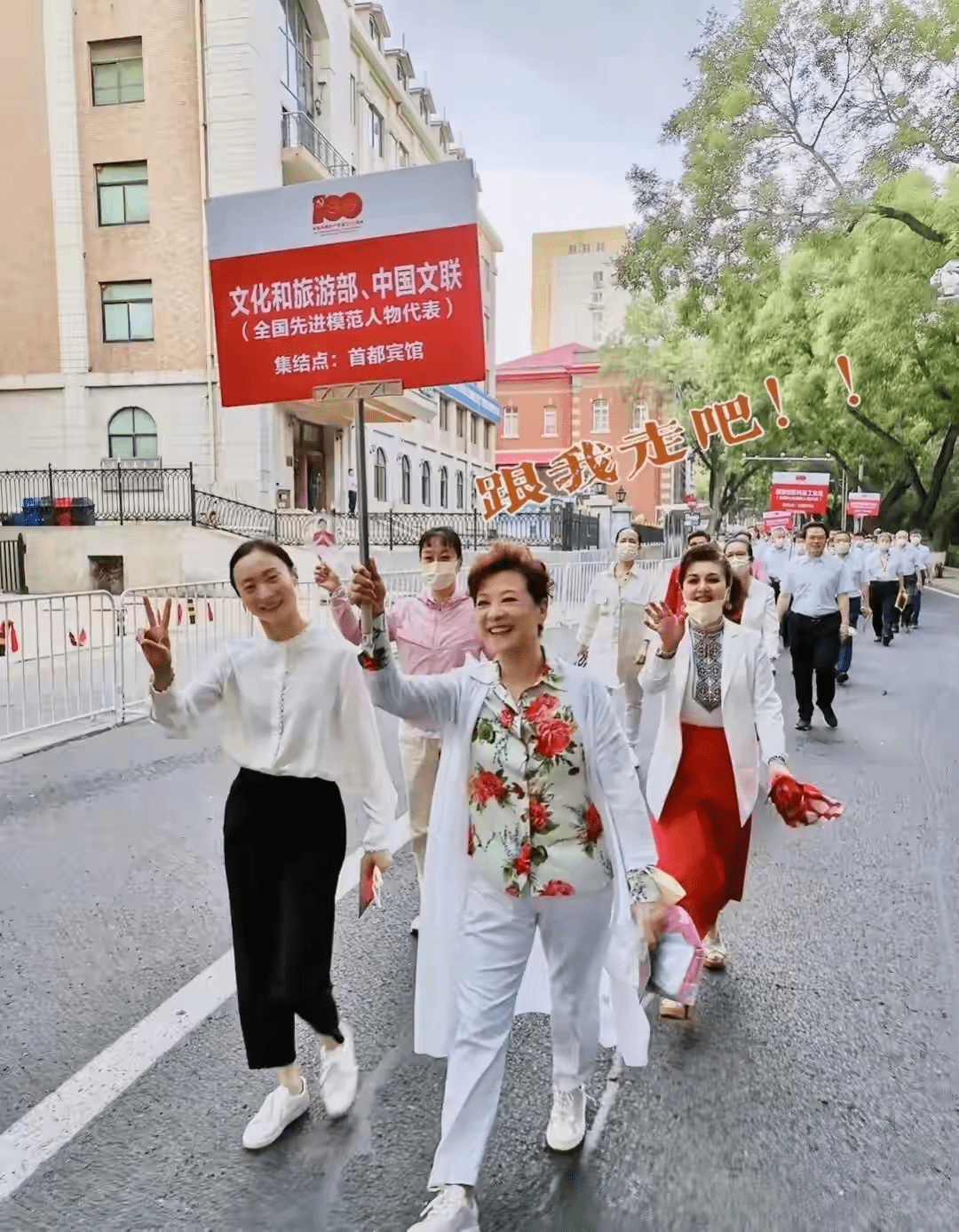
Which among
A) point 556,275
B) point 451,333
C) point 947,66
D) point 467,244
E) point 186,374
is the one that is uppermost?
point 556,275

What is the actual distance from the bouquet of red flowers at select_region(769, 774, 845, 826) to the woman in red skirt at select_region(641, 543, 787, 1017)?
11.7 inches

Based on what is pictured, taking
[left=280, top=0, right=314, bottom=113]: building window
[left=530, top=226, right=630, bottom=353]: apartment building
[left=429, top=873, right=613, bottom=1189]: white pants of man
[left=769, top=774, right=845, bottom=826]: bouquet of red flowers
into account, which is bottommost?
[left=429, top=873, right=613, bottom=1189]: white pants of man

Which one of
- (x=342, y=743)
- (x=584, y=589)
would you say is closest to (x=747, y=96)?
→ (x=584, y=589)

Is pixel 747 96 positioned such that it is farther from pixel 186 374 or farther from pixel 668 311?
pixel 668 311

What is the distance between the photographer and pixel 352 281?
343cm

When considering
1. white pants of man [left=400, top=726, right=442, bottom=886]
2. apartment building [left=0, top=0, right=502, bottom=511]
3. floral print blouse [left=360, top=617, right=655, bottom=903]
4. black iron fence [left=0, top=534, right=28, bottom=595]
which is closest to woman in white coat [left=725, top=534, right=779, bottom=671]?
white pants of man [left=400, top=726, right=442, bottom=886]

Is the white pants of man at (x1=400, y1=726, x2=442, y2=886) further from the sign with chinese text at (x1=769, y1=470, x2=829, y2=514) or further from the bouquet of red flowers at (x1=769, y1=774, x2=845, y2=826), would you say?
the sign with chinese text at (x1=769, y1=470, x2=829, y2=514)

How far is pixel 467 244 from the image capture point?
131 inches

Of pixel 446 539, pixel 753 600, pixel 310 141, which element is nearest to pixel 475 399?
pixel 310 141

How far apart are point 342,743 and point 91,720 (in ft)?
23.0

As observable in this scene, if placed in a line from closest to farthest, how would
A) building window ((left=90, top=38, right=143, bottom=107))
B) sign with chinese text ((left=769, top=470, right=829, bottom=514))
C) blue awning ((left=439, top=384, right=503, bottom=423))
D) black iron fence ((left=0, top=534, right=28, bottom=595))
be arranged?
black iron fence ((left=0, top=534, right=28, bottom=595)) < building window ((left=90, top=38, right=143, bottom=107)) < sign with chinese text ((left=769, top=470, right=829, bottom=514)) < blue awning ((left=439, top=384, right=503, bottom=423))

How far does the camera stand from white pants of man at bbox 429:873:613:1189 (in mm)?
2357

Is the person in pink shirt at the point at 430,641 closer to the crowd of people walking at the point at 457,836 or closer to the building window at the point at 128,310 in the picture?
the crowd of people walking at the point at 457,836

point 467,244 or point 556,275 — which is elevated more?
point 556,275
